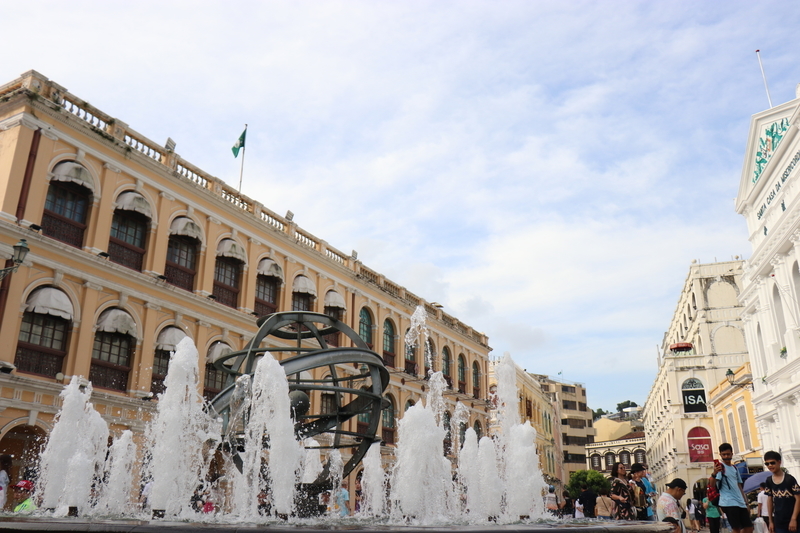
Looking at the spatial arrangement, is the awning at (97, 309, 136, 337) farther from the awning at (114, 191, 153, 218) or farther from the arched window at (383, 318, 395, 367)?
the arched window at (383, 318, 395, 367)

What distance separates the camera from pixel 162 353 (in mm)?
19750

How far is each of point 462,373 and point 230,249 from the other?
20253 mm

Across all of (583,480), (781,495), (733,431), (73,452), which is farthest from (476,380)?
(781,495)

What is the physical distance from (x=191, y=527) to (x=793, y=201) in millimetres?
21306

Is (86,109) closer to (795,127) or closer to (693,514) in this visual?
(795,127)

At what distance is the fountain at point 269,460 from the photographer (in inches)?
328

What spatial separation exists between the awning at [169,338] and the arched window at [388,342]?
42.4ft

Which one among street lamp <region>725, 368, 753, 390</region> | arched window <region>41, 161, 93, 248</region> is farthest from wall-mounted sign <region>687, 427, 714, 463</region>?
arched window <region>41, 161, 93, 248</region>

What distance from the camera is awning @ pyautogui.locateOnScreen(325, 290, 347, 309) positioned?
27.6m

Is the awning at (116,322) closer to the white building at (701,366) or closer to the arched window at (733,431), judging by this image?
the arched window at (733,431)

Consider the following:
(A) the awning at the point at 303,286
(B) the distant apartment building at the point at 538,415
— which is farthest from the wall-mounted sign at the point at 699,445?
(A) the awning at the point at 303,286

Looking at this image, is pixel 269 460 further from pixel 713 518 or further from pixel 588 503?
pixel 713 518

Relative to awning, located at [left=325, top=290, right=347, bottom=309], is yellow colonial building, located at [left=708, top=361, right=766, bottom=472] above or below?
below

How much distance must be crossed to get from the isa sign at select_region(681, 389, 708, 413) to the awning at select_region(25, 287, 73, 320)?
40.9 meters
